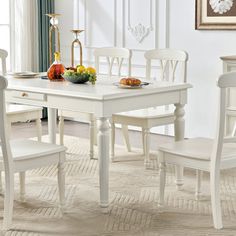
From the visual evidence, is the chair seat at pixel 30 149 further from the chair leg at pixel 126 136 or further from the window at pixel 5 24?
the window at pixel 5 24

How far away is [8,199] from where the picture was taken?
3.87 metres

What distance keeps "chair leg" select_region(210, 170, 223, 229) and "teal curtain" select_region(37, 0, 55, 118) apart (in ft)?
13.8

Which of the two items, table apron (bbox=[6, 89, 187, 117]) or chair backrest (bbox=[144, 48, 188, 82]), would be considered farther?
chair backrest (bbox=[144, 48, 188, 82])

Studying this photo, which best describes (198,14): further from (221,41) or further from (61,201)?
(61,201)

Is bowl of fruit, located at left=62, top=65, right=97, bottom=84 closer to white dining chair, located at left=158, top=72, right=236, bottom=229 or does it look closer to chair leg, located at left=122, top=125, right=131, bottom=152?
white dining chair, located at left=158, top=72, right=236, bottom=229

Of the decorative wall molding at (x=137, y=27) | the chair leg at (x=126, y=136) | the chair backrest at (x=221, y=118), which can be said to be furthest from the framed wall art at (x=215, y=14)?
the chair backrest at (x=221, y=118)

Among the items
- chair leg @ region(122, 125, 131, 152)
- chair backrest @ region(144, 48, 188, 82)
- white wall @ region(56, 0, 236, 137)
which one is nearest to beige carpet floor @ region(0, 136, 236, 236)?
chair leg @ region(122, 125, 131, 152)

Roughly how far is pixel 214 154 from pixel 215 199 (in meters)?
0.27

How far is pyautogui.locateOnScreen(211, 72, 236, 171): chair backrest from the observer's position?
370 cm

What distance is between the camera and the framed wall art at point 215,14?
242 inches

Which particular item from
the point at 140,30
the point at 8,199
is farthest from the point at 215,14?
the point at 8,199

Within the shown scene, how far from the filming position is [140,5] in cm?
684

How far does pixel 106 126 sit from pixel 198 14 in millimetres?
2635

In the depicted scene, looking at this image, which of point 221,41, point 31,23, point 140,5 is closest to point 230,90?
point 221,41
